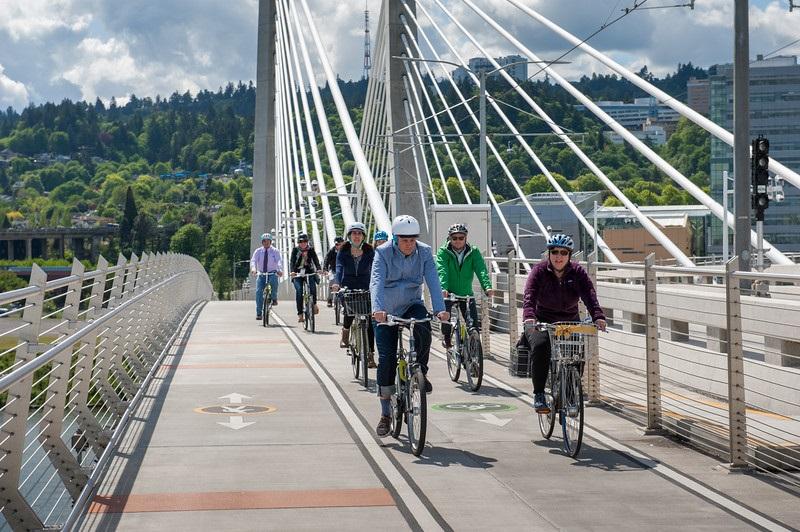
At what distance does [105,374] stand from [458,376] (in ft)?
15.7

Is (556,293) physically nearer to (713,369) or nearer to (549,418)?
(549,418)

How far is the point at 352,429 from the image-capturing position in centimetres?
1179

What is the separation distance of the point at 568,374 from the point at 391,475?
1.68 m

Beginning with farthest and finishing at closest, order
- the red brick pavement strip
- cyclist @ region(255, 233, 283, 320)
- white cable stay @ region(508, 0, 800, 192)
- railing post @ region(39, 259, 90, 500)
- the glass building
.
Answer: the glass building → cyclist @ region(255, 233, 283, 320) → white cable stay @ region(508, 0, 800, 192) → railing post @ region(39, 259, 90, 500) → the red brick pavement strip

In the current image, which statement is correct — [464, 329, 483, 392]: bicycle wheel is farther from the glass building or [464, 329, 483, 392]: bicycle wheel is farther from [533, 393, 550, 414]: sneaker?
the glass building

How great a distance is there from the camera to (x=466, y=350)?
15.0m

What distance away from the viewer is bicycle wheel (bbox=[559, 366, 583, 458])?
1007 cm

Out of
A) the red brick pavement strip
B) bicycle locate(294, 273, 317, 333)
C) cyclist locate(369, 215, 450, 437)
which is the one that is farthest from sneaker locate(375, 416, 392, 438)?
bicycle locate(294, 273, 317, 333)

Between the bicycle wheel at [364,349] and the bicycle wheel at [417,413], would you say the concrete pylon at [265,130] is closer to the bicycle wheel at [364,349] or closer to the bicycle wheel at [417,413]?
the bicycle wheel at [364,349]

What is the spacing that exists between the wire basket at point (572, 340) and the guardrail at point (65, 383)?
133 inches

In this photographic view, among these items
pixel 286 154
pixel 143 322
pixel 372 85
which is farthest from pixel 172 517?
pixel 286 154

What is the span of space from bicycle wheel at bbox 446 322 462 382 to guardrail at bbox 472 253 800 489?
1535mm

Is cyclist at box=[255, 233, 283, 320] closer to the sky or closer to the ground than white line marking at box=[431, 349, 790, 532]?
closer to the sky

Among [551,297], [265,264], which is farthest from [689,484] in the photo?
[265,264]
